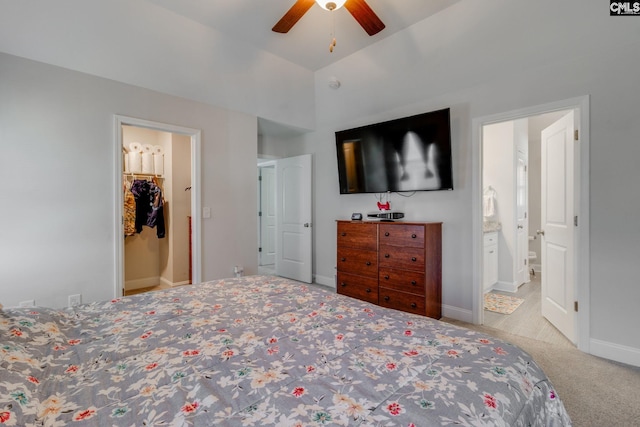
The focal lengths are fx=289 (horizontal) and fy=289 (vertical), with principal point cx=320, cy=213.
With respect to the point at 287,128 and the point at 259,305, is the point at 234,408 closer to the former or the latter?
the point at 259,305

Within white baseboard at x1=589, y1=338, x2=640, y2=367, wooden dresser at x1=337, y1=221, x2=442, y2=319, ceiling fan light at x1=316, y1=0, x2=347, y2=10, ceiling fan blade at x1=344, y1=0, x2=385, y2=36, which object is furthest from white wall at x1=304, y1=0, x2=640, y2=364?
ceiling fan light at x1=316, y1=0, x2=347, y2=10

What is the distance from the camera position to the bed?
0.75 meters

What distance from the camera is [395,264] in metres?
3.10

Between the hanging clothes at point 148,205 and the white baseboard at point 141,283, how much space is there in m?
0.72

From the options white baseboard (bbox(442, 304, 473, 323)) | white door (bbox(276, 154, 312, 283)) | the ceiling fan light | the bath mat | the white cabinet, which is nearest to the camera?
the ceiling fan light

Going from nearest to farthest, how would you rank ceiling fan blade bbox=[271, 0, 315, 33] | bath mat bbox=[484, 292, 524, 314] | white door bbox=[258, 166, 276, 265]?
ceiling fan blade bbox=[271, 0, 315, 33] < bath mat bbox=[484, 292, 524, 314] < white door bbox=[258, 166, 276, 265]

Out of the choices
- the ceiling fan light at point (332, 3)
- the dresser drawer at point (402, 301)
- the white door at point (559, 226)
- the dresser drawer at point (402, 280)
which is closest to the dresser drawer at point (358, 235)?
the dresser drawer at point (402, 280)

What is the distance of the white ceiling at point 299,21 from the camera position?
2807 millimetres

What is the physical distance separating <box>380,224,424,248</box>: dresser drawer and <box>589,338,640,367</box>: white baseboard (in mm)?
1520

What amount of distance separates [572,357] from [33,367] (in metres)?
3.32

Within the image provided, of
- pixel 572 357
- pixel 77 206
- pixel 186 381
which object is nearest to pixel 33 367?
pixel 186 381

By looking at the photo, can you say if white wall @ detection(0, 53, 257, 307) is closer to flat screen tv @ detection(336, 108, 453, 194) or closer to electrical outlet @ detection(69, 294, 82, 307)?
electrical outlet @ detection(69, 294, 82, 307)

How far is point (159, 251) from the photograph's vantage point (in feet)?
14.8

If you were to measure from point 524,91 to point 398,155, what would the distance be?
1.28 m
